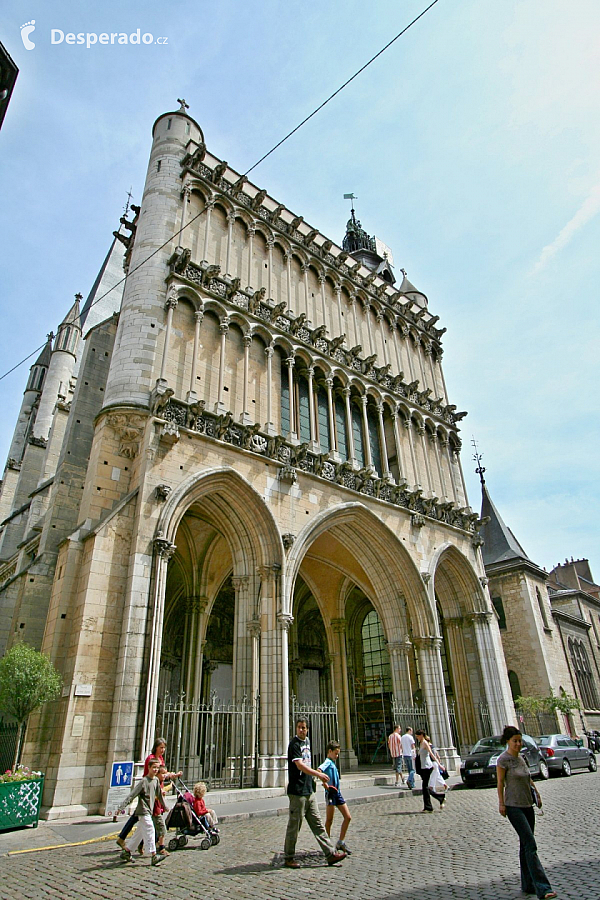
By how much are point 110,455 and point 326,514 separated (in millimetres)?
6212

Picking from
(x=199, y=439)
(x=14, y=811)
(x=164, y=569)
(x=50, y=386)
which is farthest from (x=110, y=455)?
(x=50, y=386)

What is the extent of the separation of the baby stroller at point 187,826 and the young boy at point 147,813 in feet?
2.47

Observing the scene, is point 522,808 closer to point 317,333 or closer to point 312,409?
point 312,409

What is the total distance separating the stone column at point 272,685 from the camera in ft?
40.6

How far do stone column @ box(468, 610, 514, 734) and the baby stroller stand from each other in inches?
556

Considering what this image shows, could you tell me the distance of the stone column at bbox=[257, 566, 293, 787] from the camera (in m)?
12.4

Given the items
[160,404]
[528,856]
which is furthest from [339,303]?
[528,856]

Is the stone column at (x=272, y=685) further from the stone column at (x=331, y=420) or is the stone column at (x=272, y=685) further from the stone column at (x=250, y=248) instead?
the stone column at (x=250, y=248)

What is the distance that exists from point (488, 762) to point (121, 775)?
8503mm

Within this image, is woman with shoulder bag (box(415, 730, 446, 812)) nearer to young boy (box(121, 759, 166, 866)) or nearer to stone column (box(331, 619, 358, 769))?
young boy (box(121, 759, 166, 866))

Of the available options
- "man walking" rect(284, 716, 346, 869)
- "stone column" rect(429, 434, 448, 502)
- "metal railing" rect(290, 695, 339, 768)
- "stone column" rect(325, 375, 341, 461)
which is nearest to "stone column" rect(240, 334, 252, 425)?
"stone column" rect(325, 375, 341, 461)

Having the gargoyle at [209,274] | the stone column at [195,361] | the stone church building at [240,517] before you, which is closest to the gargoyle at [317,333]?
the stone church building at [240,517]

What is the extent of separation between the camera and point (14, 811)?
28.2ft

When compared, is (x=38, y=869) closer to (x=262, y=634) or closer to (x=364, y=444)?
(x=262, y=634)
